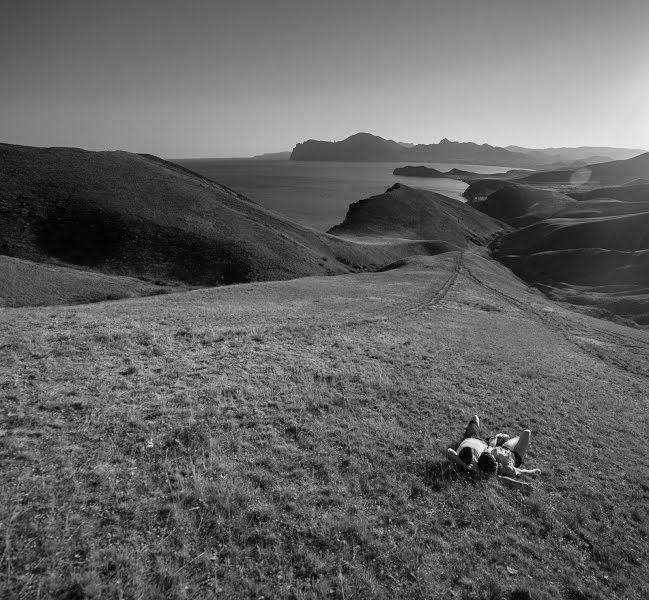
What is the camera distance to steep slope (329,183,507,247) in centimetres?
12211

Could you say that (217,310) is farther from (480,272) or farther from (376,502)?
(480,272)

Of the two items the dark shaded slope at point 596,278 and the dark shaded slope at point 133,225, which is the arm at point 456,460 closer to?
the dark shaded slope at point 133,225

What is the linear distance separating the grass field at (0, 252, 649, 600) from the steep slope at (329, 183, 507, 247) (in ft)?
307

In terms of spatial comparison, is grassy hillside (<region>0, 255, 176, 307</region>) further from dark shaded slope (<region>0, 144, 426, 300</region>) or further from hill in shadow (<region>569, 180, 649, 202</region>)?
hill in shadow (<region>569, 180, 649, 202</region>)

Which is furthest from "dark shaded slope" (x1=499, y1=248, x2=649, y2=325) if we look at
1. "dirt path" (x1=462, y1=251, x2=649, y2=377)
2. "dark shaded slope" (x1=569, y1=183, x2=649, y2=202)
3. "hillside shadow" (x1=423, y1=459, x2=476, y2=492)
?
"dark shaded slope" (x1=569, y1=183, x2=649, y2=202)

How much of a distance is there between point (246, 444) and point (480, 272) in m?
62.5

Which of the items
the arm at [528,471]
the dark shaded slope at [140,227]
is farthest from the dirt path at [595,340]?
the dark shaded slope at [140,227]

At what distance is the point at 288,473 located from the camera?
362 inches

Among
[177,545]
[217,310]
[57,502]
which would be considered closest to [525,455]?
[177,545]

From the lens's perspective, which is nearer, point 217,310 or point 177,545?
point 177,545

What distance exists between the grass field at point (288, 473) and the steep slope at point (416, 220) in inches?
3682

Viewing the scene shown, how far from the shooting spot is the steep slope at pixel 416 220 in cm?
12211

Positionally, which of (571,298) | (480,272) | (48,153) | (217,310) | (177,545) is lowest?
(571,298)

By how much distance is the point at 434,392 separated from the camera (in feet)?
50.6
